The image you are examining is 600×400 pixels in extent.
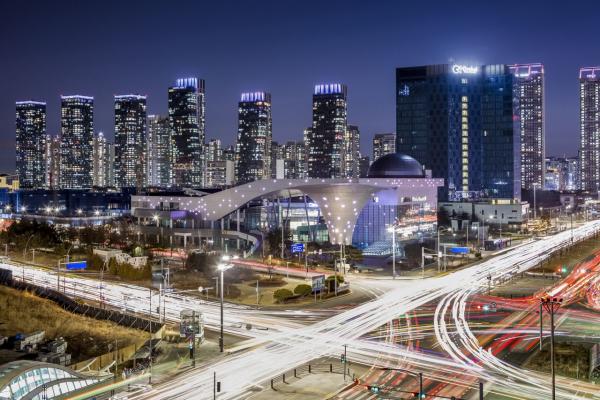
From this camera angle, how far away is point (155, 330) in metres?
44.1

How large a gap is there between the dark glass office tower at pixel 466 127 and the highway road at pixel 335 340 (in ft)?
378

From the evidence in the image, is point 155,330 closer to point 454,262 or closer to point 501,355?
point 501,355

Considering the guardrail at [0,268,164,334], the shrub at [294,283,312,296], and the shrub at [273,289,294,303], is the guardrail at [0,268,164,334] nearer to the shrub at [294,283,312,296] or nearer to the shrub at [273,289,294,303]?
the shrub at [273,289,294,303]

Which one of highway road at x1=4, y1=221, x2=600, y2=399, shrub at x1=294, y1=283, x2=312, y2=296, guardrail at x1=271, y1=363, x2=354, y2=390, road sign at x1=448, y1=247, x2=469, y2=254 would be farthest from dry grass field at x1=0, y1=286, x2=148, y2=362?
road sign at x1=448, y1=247, x2=469, y2=254

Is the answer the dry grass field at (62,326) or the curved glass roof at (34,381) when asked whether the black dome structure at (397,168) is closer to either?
the dry grass field at (62,326)

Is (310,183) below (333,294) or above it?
above

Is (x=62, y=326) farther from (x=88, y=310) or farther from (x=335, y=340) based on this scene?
(x=335, y=340)

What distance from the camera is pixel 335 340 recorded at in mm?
39844

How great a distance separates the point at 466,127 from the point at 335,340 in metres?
148

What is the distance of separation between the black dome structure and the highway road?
54.6 metres

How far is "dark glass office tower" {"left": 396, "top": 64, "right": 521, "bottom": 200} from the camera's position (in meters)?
177

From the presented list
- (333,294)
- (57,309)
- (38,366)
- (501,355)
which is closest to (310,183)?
(333,294)

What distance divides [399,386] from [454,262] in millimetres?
53918

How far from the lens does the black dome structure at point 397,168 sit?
120 m
